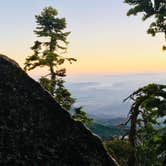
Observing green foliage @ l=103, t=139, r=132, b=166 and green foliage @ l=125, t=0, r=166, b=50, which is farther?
green foliage @ l=125, t=0, r=166, b=50

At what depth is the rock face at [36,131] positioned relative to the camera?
8.53 meters

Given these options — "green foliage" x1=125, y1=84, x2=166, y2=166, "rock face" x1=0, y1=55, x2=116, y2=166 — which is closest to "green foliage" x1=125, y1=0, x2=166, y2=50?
"green foliage" x1=125, y1=84, x2=166, y2=166

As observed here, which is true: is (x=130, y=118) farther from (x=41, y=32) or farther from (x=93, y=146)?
(x=41, y=32)

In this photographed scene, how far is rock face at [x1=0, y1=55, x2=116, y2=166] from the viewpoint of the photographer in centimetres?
853

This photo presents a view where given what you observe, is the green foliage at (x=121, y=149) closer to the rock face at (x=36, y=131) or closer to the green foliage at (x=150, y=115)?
the green foliage at (x=150, y=115)

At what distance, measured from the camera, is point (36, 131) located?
882cm

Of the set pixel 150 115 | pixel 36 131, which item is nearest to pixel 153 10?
pixel 150 115

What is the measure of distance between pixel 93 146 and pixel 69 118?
0.72m

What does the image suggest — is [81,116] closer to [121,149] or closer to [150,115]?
[150,115]

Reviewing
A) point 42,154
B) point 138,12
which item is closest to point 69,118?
point 42,154

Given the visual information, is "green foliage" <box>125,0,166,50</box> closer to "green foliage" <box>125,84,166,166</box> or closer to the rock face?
"green foliage" <box>125,84,166,166</box>

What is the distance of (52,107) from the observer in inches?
363

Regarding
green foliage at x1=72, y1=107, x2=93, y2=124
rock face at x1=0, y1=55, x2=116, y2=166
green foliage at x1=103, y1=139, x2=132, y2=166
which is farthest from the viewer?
green foliage at x1=72, y1=107, x2=93, y2=124

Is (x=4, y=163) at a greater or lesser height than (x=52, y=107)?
lesser
